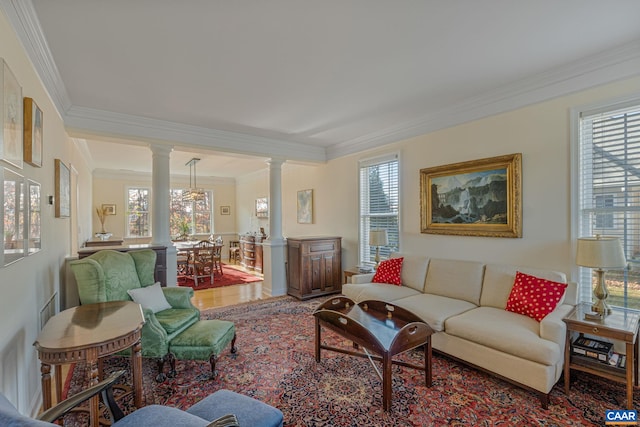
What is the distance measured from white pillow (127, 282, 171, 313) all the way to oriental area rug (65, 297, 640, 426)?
1.74ft

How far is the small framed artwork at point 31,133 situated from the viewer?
2.05 meters

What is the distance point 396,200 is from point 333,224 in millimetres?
1591

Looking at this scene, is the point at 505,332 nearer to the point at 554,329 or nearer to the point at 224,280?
the point at 554,329

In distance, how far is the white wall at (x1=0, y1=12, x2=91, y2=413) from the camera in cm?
174

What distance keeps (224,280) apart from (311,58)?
213 inches

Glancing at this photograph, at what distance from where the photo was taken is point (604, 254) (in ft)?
7.78

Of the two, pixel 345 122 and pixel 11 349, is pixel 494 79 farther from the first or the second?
pixel 11 349

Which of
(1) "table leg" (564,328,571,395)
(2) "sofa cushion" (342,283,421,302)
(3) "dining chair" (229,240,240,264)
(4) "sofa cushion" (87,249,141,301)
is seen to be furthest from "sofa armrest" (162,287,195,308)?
(3) "dining chair" (229,240,240,264)

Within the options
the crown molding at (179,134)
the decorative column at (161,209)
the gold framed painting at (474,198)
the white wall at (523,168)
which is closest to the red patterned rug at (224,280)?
the decorative column at (161,209)

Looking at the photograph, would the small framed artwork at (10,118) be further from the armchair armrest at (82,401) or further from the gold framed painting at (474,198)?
the gold framed painting at (474,198)

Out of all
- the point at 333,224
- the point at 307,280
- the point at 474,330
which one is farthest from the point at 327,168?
the point at 474,330

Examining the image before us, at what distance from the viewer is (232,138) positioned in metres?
4.84

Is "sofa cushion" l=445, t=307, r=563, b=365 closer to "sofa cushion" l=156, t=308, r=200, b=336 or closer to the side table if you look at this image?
the side table

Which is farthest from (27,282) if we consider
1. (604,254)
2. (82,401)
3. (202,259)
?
(202,259)
